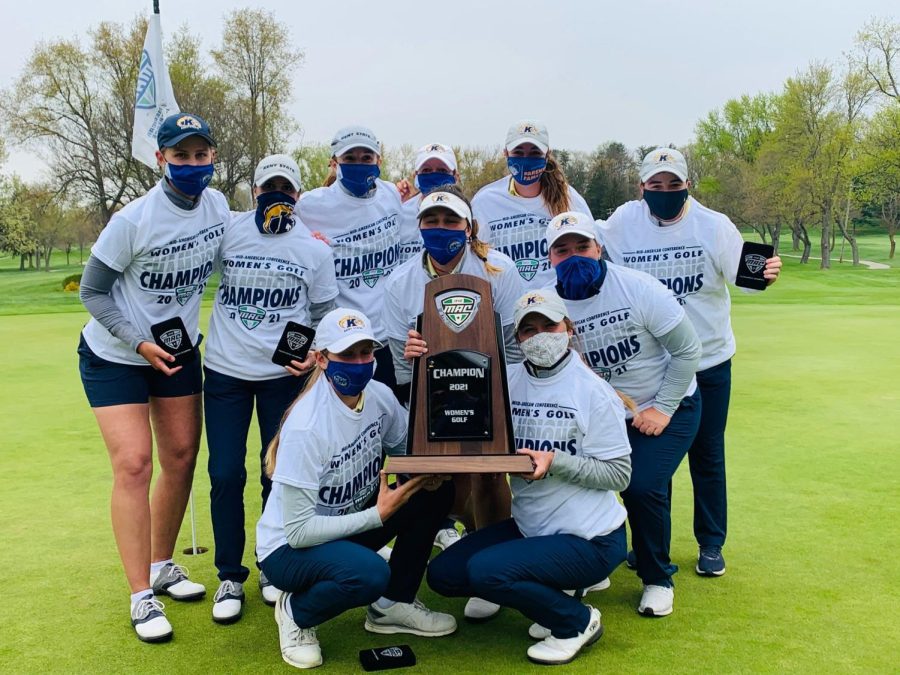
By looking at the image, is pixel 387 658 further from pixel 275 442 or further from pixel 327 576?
pixel 275 442

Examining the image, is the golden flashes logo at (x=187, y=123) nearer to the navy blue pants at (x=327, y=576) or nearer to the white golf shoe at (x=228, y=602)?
the navy blue pants at (x=327, y=576)

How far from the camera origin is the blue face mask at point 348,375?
360 centimetres

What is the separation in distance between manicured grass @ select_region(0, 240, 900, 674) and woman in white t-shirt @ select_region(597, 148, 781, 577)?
1.09 feet

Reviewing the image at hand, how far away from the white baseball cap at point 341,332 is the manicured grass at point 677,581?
1.32 meters

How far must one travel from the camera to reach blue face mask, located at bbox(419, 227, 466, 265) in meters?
3.96

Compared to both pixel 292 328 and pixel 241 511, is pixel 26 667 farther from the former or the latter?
pixel 292 328

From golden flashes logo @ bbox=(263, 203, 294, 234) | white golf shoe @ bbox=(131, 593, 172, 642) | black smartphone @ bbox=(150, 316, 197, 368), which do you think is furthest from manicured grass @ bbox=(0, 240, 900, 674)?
golden flashes logo @ bbox=(263, 203, 294, 234)

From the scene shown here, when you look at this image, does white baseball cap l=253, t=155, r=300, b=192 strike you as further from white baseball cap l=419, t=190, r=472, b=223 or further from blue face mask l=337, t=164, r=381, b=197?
white baseball cap l=419, t=190, r=472, b=223

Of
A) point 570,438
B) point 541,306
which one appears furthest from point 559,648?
point 541,306

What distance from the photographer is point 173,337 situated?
13.5ft

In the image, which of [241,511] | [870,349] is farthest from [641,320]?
[870,349]

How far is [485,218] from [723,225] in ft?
4.21

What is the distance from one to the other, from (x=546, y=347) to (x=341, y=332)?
872 millimetres

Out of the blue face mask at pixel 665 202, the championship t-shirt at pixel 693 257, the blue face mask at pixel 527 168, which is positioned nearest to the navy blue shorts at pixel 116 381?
the blue face mask at pixel 527 168
